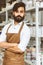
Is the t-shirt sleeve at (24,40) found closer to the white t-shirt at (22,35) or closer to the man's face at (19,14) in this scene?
the white t-shirt at (22,35)

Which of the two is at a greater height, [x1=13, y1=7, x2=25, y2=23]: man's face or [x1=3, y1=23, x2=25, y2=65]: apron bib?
[x1=13, y1=7, x2=25, y2=23]: man's face

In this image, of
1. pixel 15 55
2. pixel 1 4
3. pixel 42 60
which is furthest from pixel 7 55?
pixel 1 4

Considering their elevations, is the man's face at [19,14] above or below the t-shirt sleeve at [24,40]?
above

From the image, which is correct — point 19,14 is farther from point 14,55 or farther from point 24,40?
point 14,55

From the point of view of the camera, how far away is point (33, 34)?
7.80 feet

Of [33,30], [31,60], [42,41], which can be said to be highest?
[33,30]

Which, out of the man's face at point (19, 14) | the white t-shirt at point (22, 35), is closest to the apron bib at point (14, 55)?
the white t-shirt at point (22, 35)

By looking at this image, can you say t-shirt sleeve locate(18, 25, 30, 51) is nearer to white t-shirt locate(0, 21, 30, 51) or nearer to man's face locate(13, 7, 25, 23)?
white t-shirt locate(0, 21, 30, 51)

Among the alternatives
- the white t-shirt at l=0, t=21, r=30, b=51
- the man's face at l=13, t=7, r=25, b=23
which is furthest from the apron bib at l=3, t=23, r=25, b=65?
the man's face at l=13, t=7, r=25, b=23

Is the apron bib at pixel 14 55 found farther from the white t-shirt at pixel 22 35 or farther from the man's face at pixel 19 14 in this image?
the man's face at pixel 19 14

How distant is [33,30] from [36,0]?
1.12ft

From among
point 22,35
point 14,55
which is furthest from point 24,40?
point 14,55

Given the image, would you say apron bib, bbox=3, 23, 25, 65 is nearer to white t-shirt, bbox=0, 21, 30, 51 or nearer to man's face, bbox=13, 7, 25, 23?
white t-shirt, bbox=0, 21, 30, 51

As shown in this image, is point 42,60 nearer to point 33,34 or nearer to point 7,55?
point 33,34
